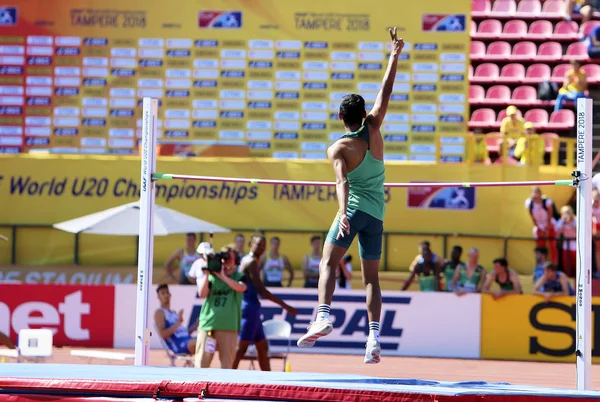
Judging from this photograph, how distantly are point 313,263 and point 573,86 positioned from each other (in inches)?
276

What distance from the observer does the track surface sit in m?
13.8

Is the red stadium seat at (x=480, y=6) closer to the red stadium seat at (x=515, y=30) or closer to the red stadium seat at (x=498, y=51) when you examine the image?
the red stadium seat at (x=515, y=30)

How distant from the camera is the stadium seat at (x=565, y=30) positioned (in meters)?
22.4

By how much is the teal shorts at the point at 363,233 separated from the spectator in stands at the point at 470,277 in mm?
8460

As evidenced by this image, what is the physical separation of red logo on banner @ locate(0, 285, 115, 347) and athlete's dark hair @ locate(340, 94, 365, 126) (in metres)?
8.99

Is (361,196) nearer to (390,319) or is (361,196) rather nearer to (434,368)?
(434,368)

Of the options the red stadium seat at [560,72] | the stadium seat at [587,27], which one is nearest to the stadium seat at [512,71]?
A: the red stadium seat at [560,72]

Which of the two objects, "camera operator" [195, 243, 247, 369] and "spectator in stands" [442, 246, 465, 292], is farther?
"spectator in stands" [442, 246, 465, 292]

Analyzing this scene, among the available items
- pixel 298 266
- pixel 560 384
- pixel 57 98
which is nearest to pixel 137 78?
pixel 57 98

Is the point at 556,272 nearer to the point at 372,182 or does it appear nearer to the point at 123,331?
the point at 123,331

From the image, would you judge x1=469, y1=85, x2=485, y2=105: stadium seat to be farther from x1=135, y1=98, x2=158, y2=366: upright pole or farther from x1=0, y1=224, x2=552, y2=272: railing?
x1=135, y1=98, x2=158, y2=366: upright pole

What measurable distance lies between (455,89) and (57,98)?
7404 millimetres

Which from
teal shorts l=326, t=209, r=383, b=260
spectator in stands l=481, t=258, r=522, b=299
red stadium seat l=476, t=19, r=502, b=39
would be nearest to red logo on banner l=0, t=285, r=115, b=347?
spectator in stands l=481, t=258, r=522, b=299

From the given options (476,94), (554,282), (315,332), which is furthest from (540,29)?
(315,332)
